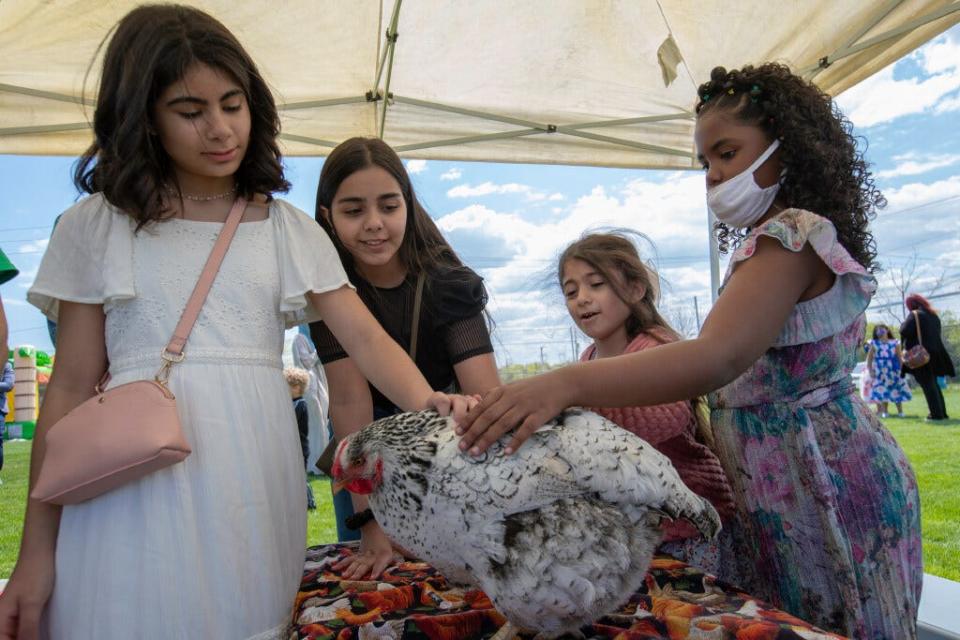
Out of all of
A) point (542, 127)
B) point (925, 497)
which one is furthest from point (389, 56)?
point (925, 497)

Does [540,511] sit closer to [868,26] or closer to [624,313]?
[624,313]

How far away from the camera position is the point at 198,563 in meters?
0.95

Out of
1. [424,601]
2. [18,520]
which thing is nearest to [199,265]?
[424,601]

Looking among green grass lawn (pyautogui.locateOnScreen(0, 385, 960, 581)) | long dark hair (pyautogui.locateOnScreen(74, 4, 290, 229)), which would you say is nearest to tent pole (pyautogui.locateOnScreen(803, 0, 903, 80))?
green grass lawn (pyautogui.locateOnScreen(0, 385, 960, 581))

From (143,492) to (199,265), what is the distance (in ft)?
1.26

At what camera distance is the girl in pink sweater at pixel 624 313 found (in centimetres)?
151

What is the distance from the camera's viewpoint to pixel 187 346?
3.42ft

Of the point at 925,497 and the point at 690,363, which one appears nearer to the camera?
the point at 690,363

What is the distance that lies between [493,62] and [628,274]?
2443mm

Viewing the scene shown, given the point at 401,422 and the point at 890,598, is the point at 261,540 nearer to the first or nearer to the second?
the point at 401,422

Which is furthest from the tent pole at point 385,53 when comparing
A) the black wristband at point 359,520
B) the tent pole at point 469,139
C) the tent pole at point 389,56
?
the black wristband at point 359,520

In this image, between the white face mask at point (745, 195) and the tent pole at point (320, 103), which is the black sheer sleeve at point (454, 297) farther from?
the tent pole at point (320, 103)

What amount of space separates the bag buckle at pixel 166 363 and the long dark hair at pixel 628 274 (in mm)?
1175

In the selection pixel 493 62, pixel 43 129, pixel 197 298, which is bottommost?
pixel 197 298
